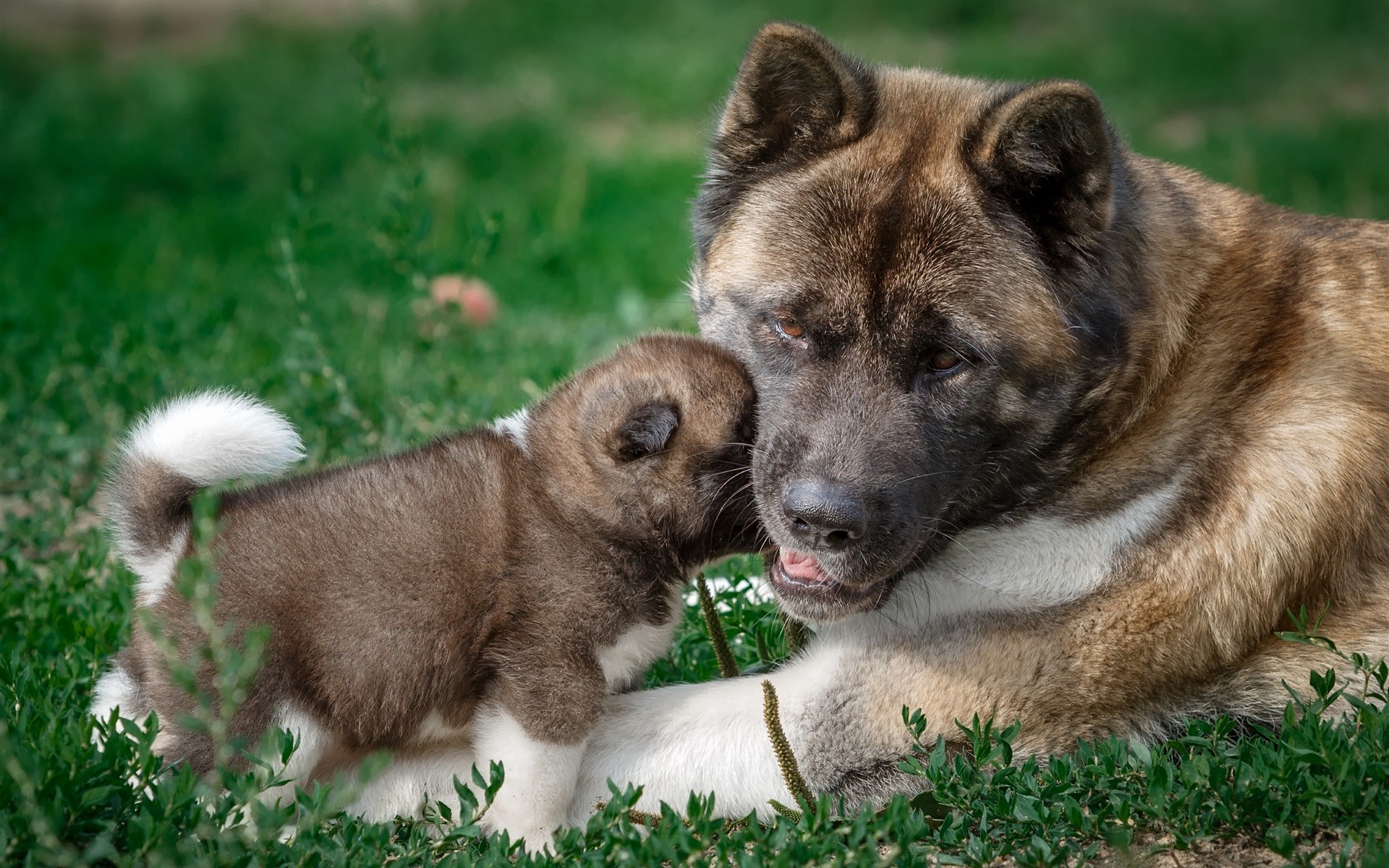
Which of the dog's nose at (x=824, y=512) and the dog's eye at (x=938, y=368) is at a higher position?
the dog's eye at (x=938, y=368)

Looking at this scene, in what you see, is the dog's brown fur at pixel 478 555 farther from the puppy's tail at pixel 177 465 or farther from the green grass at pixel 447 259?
the green grass at pixel 447 259

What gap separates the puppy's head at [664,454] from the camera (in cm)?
330

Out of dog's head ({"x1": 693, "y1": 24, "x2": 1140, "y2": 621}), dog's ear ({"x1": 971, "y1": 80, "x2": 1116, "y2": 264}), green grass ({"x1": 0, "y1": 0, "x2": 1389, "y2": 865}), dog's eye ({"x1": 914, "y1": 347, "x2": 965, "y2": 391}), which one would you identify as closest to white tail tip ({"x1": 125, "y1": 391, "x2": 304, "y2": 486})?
green grass ({"x1": 0, "y1": 0, "x2": 1389, "y2": 865})

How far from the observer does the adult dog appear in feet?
10.4

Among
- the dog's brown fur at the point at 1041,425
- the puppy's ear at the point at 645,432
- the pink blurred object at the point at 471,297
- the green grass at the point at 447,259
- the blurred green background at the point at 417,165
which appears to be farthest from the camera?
the pink blurred object at the point at 471,297

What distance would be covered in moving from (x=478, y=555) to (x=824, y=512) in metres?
0.84

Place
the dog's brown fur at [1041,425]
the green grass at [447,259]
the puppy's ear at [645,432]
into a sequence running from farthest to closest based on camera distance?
the puppy's ear at [645,432] < the dog's brown fur at [1041,425] < the green grass at [447,259]

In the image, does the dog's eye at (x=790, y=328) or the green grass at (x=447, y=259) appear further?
the dog's eye at (x=790, y=328)

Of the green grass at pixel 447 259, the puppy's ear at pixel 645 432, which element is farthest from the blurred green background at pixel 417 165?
the puppy's ear at pixel 645 432

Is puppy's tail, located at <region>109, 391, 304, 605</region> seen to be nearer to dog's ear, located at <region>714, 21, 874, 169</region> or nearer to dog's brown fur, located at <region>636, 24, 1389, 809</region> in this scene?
dog's brown fur, located at <region>636, 24, 1389, 809</region>

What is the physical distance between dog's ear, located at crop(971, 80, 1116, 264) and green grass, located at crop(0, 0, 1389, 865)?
1225 mm

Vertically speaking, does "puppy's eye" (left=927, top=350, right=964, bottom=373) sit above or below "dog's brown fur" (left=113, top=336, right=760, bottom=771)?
above

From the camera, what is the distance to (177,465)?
10.5ft

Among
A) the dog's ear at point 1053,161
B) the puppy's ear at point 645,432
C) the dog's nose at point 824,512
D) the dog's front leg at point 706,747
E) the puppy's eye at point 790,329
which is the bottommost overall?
the dog's front leg at point 706,747
